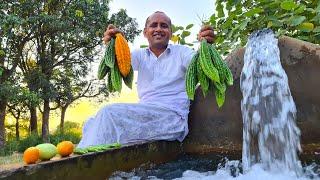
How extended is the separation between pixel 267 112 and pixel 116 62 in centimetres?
117

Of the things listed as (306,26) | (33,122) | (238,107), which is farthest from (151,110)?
(33,122)

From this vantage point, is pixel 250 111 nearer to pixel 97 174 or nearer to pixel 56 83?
pixel 97 174

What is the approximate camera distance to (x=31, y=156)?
7.31 feet

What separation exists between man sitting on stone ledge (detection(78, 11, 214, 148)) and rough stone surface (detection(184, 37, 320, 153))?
0.22m

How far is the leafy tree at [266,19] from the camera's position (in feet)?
12.2

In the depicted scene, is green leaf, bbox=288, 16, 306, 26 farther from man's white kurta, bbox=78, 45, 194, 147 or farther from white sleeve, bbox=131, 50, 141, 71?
white sleeve, bbox=131, 50, 141, 71

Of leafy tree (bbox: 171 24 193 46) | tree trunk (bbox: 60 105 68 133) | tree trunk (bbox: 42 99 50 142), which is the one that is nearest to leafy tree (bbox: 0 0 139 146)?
tree trunk (bbox: 42 99 50 142)

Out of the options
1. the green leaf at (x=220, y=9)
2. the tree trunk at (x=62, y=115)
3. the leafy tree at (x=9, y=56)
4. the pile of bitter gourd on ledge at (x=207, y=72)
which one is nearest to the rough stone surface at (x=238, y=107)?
the green leaf at (x=220, y=9)

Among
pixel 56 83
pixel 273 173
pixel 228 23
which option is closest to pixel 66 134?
pixel 56 83

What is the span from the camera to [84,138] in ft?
10.9

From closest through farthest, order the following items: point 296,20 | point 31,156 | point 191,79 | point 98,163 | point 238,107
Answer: point 31,156 → point 98,163 → point 191,79 → point 296,20 → point 238,107

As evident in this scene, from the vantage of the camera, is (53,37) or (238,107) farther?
(53,37)

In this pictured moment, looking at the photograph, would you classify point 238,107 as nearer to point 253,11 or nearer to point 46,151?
point 253,11

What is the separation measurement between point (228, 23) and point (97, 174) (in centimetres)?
229
